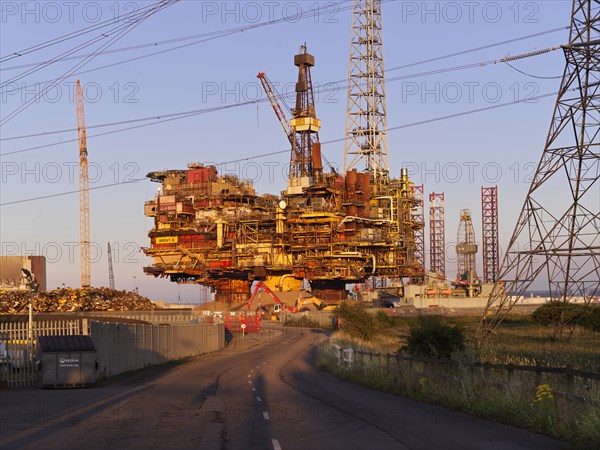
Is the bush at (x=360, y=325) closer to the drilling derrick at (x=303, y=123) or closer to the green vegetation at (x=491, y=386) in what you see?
the green vegetation at (x=491, y=386)

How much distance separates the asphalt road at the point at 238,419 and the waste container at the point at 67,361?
30.8 inches

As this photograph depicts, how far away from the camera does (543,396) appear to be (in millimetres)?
18453

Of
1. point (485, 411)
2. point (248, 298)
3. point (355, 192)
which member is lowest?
point (248, 298)

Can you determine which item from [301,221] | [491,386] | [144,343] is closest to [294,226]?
[301,221]

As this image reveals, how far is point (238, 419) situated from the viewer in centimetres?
2020

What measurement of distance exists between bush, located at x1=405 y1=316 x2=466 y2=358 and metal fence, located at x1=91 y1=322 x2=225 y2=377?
13.8 m

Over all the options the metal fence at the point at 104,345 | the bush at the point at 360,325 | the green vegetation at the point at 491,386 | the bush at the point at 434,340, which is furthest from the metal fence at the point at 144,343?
the bush at the point at 434,340

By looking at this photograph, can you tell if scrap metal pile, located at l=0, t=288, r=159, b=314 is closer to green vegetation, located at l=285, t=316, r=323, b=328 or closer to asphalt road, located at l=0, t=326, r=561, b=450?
green vegetation, located at l=285, t=316, r=323, b=328

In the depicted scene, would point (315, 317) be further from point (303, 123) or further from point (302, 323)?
point (303, 123)

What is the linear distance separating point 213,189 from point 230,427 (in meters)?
130

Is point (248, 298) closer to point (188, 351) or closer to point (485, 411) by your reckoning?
point (188, 351)

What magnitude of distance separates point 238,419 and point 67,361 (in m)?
13.3

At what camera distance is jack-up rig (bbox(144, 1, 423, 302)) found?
130375 millimetres

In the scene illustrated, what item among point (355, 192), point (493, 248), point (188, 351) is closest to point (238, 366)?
point (188, 351)
